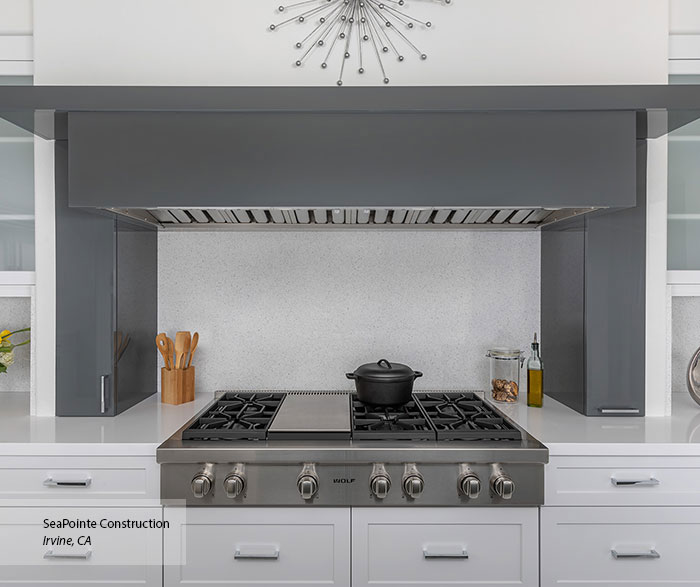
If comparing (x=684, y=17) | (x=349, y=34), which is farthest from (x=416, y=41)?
(x=684, y=17)

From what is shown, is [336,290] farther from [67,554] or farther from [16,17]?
[16,17]

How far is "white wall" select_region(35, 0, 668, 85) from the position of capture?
1.79 m

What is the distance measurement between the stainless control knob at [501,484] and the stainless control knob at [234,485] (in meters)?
0.70

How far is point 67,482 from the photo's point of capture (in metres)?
1.44

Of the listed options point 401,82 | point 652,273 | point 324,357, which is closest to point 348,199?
point 401,82

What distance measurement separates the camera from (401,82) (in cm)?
182

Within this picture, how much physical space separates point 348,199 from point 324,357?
2.67 feet

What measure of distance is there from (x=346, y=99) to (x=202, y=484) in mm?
1175

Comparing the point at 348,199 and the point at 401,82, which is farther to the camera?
the point at 401,82

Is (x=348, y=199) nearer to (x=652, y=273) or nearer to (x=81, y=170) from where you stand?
(x=81, y=170)

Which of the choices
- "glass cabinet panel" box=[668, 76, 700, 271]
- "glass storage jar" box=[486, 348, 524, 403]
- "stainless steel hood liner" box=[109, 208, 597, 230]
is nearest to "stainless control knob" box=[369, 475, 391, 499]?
"glass storage jar" box=[486, 348, 524, 403]

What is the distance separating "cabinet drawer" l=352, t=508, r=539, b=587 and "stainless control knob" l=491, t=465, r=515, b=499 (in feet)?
0.29

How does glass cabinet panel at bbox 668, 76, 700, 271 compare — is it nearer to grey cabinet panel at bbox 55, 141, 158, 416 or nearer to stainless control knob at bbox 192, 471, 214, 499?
stainless control knob at bbox 192, 471, 214, 499

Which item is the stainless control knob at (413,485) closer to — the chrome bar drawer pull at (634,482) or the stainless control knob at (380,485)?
the stainless control knob at (380,485)
